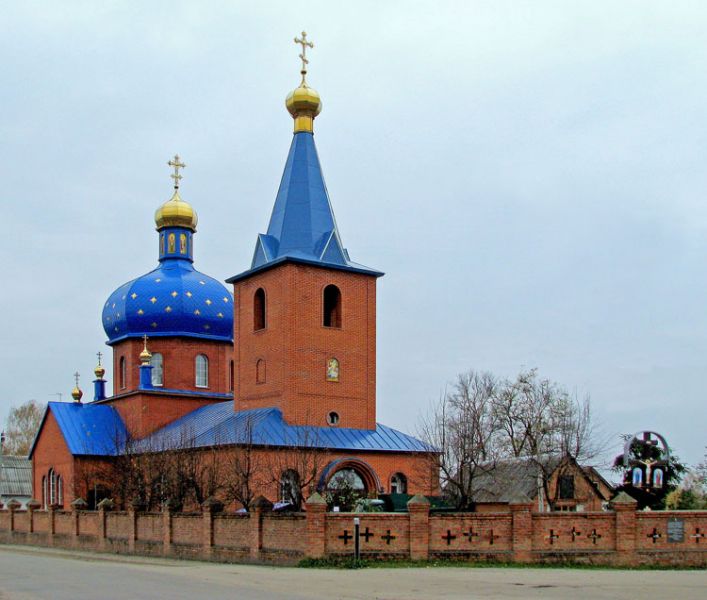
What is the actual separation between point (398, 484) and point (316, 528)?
1337cm

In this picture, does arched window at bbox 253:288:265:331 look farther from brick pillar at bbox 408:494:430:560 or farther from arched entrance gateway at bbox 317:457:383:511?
brick pillar at bbox 408:494:430:560

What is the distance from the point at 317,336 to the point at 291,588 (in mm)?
17855

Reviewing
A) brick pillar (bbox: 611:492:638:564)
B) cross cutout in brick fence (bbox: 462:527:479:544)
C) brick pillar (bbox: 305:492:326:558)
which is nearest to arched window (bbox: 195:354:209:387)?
brick pillar (bbox: 305:492:326:558)

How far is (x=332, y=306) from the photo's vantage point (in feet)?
119

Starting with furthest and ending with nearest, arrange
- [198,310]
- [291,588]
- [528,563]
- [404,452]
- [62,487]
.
Answer: [198,310] < [62,487] < [404,452] < [528,563] < [291,588]

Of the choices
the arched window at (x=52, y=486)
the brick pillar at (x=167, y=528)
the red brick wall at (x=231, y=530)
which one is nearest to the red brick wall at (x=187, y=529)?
the brick pillar at (x=167, y=528)

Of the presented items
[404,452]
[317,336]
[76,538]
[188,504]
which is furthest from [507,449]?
[76,538]

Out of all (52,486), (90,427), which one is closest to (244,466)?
(90,427)

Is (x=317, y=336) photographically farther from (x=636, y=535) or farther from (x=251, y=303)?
(x=636, y=535)

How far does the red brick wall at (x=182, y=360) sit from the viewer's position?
43000 millimetres

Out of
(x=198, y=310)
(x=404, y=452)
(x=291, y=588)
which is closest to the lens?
(x=291, y=588)

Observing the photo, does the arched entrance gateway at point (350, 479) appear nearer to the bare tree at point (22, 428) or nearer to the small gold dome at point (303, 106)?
the small gold dome at point (303, 106)

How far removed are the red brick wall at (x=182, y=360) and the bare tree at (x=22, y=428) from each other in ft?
98.9

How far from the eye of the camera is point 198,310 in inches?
1711
